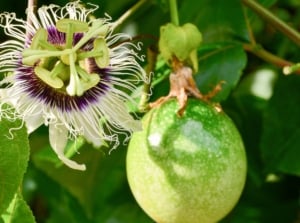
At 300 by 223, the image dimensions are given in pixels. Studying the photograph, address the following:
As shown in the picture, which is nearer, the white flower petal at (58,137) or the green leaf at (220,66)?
the white flower petal at (58,137)

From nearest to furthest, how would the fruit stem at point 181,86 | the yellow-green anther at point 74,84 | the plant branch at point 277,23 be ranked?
the yellow-green anther at point 74,84, the fruit stem at point 181,86, the plant branch at point 277,23

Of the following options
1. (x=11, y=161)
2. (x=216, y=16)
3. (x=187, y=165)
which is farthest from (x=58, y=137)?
(x=216, y=16)

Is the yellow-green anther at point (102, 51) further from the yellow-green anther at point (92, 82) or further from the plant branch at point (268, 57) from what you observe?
the plant branch at point (268, 57)

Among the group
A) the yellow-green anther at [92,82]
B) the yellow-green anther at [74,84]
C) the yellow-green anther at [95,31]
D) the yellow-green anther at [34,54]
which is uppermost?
the yellow-green anther at [95,31]

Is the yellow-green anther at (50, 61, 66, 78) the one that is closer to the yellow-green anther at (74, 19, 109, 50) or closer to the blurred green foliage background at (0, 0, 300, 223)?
the yellow-green anther at (74, 19, 109, 50)

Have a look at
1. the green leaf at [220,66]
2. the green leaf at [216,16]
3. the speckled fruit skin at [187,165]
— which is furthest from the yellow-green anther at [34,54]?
the green leaf at [216,16]

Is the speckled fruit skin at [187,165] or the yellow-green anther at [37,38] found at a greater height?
the yellow-green anther at [37,38]
